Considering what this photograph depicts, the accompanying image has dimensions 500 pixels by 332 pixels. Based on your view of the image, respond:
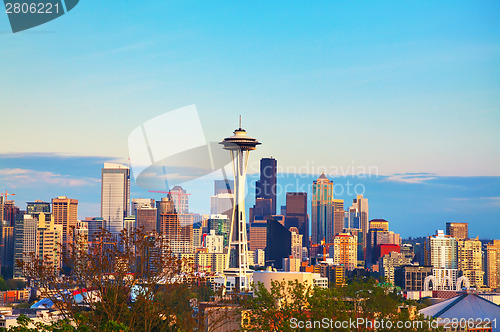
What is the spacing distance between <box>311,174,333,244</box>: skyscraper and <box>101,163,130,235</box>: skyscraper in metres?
31.8

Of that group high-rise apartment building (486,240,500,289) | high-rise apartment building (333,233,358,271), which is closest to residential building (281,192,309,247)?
high-rise apartment building (333,233,358,271)

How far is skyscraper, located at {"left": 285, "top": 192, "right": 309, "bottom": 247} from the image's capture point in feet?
368

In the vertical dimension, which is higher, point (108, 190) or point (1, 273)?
point (108, 190)

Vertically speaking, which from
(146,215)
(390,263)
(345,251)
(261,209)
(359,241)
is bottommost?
(390,263)

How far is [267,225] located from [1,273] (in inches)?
1827

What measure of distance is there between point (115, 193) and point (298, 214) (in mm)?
30036

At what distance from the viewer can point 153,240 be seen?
40.4ft

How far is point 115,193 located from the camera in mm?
98750

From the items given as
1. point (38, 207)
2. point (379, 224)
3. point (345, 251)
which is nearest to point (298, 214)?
point (379, 224)

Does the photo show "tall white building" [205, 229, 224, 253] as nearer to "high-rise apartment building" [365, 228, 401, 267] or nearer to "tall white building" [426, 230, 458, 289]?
"high-rise apartment building" [365, 228, 401, 267]

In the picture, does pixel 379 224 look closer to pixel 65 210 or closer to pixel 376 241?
pixel 376 241

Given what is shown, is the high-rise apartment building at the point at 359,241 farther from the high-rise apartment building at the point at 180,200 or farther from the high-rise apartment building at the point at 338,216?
the high-rise apartment building at the point at 180,200

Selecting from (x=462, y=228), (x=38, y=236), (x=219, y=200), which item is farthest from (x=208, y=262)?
(x=462, y=228)

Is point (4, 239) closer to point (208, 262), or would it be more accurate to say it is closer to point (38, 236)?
point (38, 236)
